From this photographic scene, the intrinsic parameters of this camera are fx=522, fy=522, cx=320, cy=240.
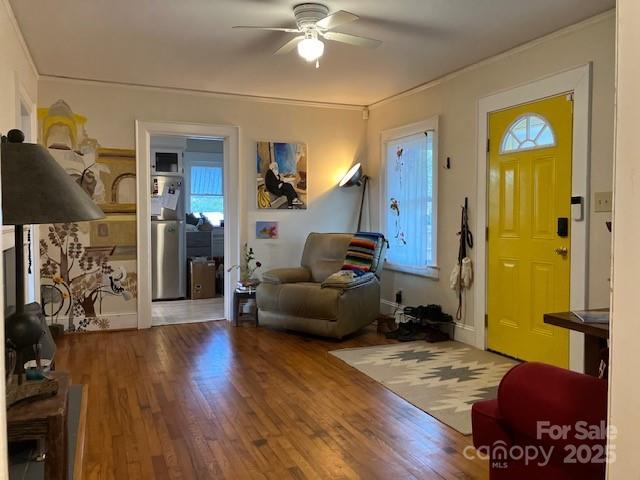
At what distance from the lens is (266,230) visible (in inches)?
223

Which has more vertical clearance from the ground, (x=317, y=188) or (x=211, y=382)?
(x=317, y=188)

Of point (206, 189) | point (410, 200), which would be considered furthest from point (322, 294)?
point (206, 189)

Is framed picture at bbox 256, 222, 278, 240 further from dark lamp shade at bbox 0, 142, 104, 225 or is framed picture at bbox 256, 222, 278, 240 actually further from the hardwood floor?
dark lamp shade at bbox 0, 142, 104, 225

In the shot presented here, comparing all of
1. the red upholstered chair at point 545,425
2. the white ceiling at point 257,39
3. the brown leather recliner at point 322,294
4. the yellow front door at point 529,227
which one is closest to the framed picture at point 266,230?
the brown leather recliner at point 322,294

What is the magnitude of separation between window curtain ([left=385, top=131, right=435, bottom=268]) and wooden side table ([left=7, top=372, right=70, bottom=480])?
3.87 meters

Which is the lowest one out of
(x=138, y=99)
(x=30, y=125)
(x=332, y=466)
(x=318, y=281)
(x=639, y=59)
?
(x=332, y=466)

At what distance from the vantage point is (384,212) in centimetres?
579

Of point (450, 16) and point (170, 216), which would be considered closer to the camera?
point (450, 16)

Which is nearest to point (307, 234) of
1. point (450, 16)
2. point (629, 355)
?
point (450, 16)

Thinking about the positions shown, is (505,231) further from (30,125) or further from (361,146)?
(30,125)

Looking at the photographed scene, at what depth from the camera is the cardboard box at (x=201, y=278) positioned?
6980mm

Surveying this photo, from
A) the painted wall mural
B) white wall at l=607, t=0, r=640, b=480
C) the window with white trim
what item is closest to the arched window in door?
the window with white trim

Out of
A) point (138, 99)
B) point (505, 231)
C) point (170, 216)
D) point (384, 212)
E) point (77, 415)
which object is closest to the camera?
point (77, 415)

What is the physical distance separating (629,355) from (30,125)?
15.6 feet
